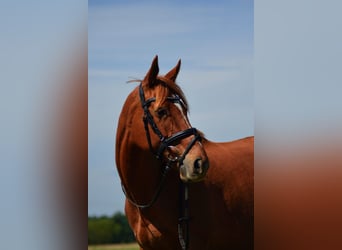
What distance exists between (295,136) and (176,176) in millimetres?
611

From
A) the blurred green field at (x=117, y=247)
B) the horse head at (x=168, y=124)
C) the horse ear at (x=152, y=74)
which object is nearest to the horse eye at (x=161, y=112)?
the horse head at (x=168, y=124)

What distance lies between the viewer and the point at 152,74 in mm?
2262

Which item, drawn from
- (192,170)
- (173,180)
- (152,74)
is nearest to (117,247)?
(173,180)

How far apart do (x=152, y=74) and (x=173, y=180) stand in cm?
47

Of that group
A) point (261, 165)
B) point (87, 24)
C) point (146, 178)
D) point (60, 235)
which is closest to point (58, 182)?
point (60, 235)

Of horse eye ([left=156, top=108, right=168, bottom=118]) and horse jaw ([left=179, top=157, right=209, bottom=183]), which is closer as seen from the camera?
horse jaw ([left=179, top=157, right=209, bottom=183])

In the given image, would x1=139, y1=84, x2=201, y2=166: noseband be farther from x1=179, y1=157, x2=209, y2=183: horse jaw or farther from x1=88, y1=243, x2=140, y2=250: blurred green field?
x1=88, y1=243, x2=140, y2=250: blurred green field

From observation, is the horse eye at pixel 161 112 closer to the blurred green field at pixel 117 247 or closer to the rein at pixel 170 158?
the rein at pixel 170 158

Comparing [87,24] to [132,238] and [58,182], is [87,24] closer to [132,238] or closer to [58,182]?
[58,182]

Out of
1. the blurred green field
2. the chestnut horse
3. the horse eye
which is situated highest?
the horse eye

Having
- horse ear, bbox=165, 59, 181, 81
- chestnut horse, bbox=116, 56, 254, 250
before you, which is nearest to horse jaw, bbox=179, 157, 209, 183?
chestnut horse, bbox=116, 56, 254, 250

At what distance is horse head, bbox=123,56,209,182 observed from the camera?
7.12 ft

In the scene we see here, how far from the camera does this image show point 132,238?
2.44 m

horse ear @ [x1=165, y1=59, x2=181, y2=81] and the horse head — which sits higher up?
horse ear @ [x1=165, y1=59, x2=181, y2=81]
